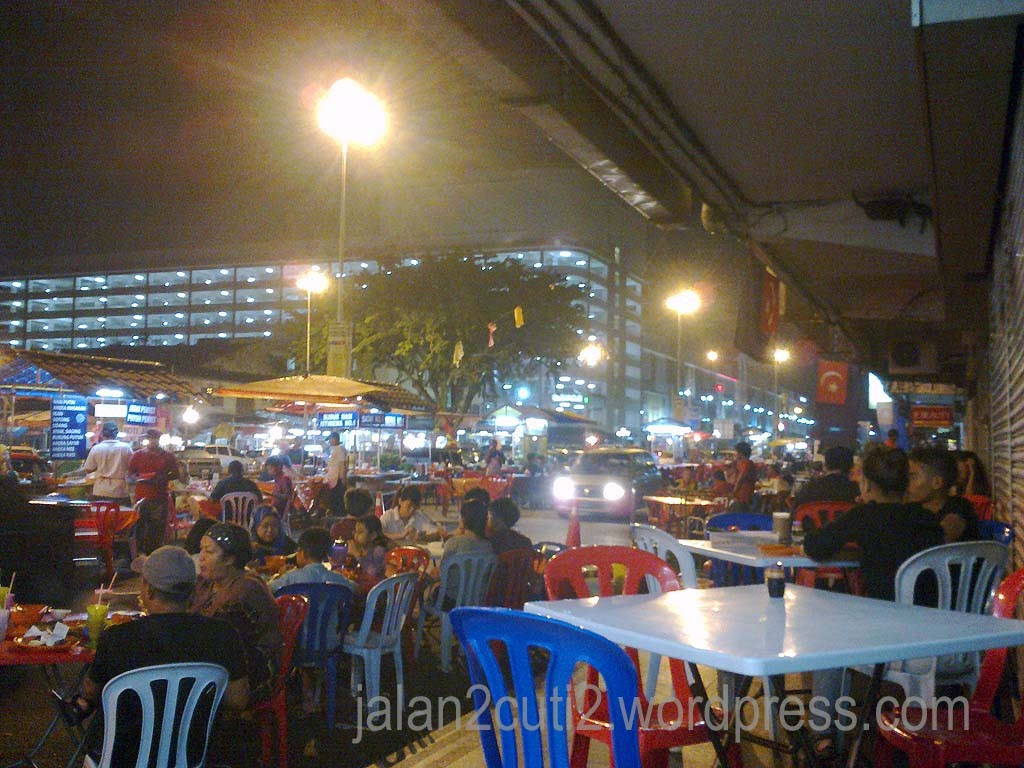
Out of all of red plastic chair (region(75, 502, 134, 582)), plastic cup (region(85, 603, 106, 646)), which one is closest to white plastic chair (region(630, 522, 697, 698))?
plastic cup (region(85, 603, 106, 646))

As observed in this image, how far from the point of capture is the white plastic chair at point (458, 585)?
7.48m

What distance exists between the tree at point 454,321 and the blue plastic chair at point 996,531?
29.6m

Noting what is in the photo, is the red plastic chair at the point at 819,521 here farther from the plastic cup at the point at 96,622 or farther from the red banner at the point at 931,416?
the red banner at the point at 931,416

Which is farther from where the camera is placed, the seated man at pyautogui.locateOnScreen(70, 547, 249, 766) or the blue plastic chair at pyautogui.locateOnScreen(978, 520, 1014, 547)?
the blue plastic chair at pyautogui.locateOnScreen(978, 520, 1014, 547)

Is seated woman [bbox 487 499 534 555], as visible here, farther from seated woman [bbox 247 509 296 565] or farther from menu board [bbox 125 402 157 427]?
menu board [bbox 125 402 157 427]

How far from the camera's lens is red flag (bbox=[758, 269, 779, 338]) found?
10125 mm

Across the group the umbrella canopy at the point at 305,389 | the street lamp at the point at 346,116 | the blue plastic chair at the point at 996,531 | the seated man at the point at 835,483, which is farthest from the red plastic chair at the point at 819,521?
the street lamp at the point at 346,116

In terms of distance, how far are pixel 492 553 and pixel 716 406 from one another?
98.4m

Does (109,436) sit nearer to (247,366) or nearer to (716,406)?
(247,366)

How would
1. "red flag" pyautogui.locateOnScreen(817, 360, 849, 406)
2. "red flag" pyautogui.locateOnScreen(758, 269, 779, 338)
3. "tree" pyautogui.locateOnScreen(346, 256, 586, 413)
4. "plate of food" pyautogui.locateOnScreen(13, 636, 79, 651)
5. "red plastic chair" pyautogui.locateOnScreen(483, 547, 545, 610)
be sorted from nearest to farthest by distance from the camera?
"plate of food" pyautogui.locateOnScreen(13, 636, 79, 651) → "red plastic chair" pyautogui.locateOnScreen(483, 547, 545, 610) → "red flag" pyautogui.locateOnScreen(758, 269, 779, 338) → "red flag" pyautogui.locateOnScreen(817, 360, 849, 406) → "tree" pyautogui.locateOnScreen(346, 256, 586, 413)

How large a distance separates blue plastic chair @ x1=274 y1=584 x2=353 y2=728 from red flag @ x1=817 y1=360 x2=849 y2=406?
15634 millimetres

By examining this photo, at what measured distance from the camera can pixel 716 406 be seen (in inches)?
4070

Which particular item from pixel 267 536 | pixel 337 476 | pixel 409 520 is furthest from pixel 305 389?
pixel 337 476

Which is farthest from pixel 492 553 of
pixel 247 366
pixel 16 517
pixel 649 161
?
pixel 247 366
